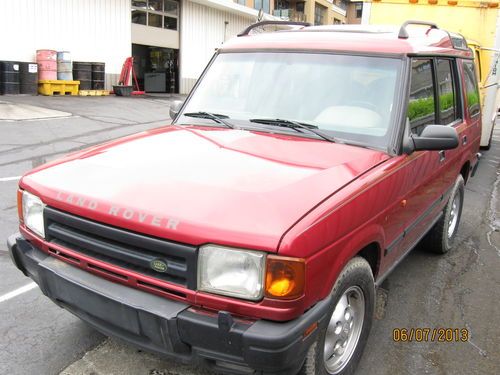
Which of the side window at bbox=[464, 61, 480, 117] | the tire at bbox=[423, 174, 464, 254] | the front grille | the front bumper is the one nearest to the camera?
the front bumper

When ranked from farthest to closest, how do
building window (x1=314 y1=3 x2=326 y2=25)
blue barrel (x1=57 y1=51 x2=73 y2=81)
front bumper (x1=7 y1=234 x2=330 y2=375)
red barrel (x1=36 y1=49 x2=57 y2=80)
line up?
building window (x1=314 y1=3 x2=326 y2=25) < blue barrel (x1=57 y1=51 x2=73 y2=81) < red barrel (x1=36 y1=49 x2=57 y2=80) < front bumper (x1=7 y1=234 x2=330 y2=375)

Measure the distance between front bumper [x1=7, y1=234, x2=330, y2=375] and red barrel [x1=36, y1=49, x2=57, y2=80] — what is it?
1629 cm

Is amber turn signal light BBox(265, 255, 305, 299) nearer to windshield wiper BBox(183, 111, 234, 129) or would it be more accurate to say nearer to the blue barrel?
windshield wiper BBox(183, 111, 234, 129)

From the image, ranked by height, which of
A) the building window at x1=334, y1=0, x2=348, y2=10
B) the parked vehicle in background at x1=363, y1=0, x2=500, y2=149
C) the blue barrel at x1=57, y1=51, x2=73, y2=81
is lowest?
the blue barrel at x1=57, y1=51, x2=73, y2=81

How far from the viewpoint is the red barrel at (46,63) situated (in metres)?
16.7

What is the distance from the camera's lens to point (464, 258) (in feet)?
16.1

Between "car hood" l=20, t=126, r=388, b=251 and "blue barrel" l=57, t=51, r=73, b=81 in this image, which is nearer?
"car hood" l=20, t=126, r=388, b=251

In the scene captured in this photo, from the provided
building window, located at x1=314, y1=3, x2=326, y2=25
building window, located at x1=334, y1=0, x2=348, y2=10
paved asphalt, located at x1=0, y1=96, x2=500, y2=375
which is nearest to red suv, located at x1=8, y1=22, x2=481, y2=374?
paved asphalt, located at x1=0, y1=96, x2=500, y2=375

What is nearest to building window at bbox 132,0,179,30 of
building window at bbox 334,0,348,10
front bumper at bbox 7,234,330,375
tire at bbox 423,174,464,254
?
tire at bbox 423,174,464,254

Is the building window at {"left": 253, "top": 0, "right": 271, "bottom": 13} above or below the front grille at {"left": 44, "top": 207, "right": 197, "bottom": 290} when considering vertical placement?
above

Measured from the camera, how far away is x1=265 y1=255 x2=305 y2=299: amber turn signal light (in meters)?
2.01

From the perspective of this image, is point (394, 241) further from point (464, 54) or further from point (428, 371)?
point (464, 54)

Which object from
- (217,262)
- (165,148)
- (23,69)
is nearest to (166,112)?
(23,69)
